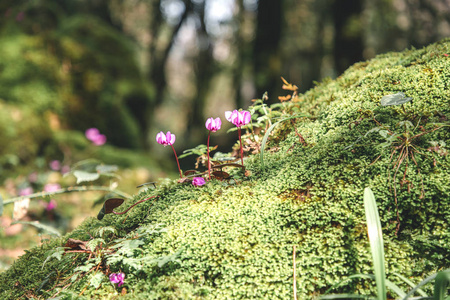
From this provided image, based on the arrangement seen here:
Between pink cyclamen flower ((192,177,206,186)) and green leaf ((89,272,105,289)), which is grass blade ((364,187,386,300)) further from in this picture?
green leaf ((89,272,105,289))

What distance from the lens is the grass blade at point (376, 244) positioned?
3.26 feet

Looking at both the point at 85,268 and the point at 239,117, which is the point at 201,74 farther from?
the point at 85,268

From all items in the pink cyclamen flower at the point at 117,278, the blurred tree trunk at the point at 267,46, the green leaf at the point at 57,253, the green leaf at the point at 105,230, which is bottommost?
the pink cyclamen flower at the point at 117,278

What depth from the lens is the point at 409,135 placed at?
1.42 meters

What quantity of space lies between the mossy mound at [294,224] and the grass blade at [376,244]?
158 mm

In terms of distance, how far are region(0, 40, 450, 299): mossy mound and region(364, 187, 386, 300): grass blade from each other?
0.52 ft

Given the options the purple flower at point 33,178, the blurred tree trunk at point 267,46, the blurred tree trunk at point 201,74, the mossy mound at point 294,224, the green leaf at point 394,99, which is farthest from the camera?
the blurred tree trunk at point 201,74

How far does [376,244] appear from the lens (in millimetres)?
1059

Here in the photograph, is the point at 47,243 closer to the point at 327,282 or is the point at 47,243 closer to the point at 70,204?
the point at 327,282

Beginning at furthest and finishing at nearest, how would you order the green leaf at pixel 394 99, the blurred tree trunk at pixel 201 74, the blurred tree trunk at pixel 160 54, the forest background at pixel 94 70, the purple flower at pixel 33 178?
1. the blurred tree trunk at pixel 201 74
2. the blurred tree trunk at pixel 160 54
3. the forest background at pixel 94 70
4. the purple flower at pixel 33 178
5. the green leaf at pixel 394 99

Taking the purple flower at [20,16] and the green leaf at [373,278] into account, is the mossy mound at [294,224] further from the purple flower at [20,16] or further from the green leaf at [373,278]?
the purple flower at [20,16]

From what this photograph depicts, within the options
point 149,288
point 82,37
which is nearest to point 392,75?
point 149,288

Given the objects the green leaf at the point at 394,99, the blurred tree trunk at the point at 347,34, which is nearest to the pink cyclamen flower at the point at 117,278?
the green leaf at the point at 394,99

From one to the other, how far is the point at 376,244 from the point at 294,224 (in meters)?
0.37
